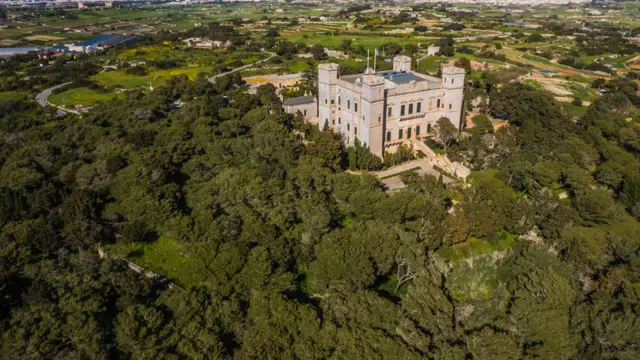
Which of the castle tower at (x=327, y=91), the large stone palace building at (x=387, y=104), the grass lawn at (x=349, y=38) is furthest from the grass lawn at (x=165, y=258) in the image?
the grass lawn at (x=349, y=38)

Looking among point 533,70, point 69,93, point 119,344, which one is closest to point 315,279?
point 119,344

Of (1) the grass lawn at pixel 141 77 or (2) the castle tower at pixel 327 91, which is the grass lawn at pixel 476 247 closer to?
(2) the castle tower at pixel 327 91

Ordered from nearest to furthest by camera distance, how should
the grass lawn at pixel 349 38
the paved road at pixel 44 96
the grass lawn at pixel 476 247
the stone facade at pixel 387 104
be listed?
the grass lawn at pixel 476 247 < the stone facade at pixel 387 104 < the paved road at pixel 44 96 < the grass lawn at pixel 349 38

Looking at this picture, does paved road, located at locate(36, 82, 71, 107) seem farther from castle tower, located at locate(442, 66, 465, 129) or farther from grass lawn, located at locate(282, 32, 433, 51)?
grass lawn, located at locate(282, 32, 433, 51)

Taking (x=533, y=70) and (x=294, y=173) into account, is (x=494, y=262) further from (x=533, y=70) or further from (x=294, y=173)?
(x=533, y=70)

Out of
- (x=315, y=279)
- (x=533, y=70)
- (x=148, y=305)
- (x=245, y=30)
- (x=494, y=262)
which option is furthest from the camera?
(x=245, y=30)

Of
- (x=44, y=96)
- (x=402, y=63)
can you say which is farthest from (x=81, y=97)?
(x=402, y=63)
